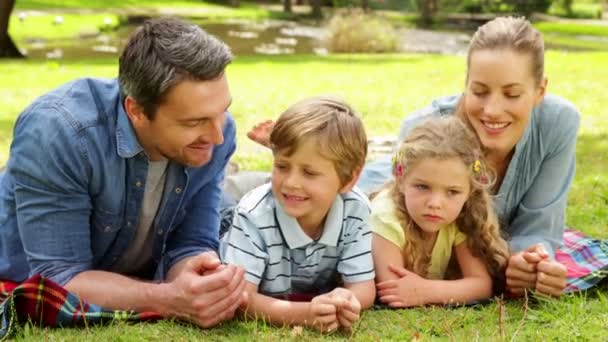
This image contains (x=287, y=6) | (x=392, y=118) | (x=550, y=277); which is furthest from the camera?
(x=287, y=6)

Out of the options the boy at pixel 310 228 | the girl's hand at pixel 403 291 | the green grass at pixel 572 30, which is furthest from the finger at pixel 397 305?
the green grass at pixel 572 30

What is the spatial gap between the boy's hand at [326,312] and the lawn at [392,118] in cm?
4

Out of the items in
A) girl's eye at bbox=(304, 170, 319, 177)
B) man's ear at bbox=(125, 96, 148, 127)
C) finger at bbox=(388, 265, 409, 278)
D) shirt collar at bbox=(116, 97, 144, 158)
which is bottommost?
finger at bbox=(388, 265, 409, 278)

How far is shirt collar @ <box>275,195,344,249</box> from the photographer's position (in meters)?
3.35

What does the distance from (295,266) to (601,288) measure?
4.42 ft

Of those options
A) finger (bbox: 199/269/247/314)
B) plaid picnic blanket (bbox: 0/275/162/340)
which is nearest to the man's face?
finger (bbox: 199/269/247/314)

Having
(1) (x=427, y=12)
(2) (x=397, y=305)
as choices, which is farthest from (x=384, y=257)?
(1) (x=427, y=12)

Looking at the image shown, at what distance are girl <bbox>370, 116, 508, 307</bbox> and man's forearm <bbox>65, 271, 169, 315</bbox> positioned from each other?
929 mm

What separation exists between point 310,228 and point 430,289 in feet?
1.81

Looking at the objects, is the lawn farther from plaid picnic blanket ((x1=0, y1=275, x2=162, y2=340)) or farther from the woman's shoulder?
the woman's shoulder

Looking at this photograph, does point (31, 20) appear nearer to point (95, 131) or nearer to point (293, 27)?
point (293, 27)

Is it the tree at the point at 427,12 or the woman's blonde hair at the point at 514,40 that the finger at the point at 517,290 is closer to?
the woman's blonde hair at the point at 514,40

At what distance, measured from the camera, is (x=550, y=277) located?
3.47 metres

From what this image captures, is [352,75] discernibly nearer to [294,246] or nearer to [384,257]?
[384,257]
